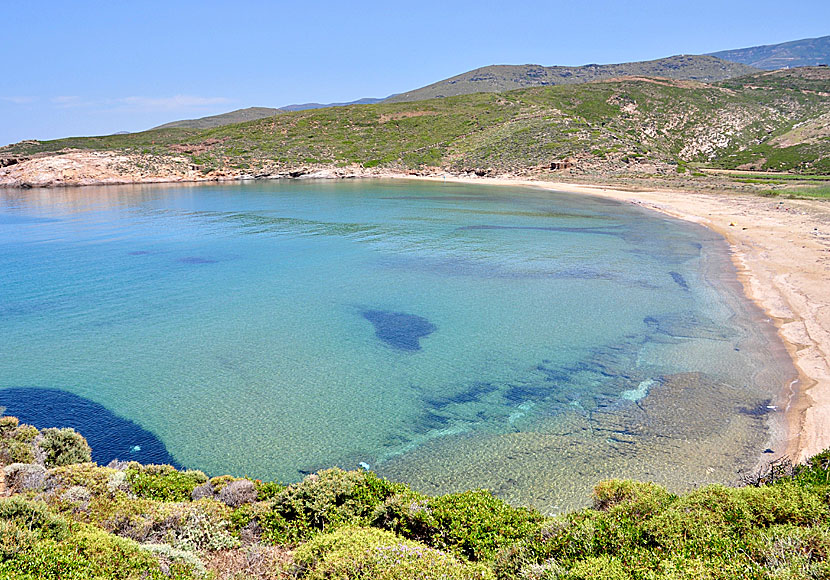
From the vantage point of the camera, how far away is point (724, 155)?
316ft

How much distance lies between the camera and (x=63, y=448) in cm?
1083

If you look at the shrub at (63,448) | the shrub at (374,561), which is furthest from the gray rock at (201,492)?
→ the shrub at (63,448)

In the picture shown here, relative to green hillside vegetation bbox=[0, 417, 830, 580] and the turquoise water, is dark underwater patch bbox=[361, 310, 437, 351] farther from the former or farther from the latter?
green hillside vegetation bbox=[0, 417, 830, 580]

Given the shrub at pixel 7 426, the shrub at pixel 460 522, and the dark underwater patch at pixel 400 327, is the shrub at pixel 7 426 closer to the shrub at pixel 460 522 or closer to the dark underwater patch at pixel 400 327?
the shrub at pixel 460 522

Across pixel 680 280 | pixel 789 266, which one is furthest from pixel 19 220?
pixel 789 266

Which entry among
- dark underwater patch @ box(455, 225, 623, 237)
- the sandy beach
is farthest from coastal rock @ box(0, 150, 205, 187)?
the sandy beach

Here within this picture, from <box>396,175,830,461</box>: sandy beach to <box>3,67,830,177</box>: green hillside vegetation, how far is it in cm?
3309

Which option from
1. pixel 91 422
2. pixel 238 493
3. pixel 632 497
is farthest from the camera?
pixel 91 422

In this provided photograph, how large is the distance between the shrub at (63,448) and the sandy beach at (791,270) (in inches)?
608

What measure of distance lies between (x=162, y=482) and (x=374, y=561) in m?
5.22

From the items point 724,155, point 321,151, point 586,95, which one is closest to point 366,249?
point 321,151

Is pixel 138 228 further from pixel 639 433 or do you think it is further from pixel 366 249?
pixel 639 433

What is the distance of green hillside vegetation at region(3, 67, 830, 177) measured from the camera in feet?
302

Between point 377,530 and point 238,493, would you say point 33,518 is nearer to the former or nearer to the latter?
point 238,493
